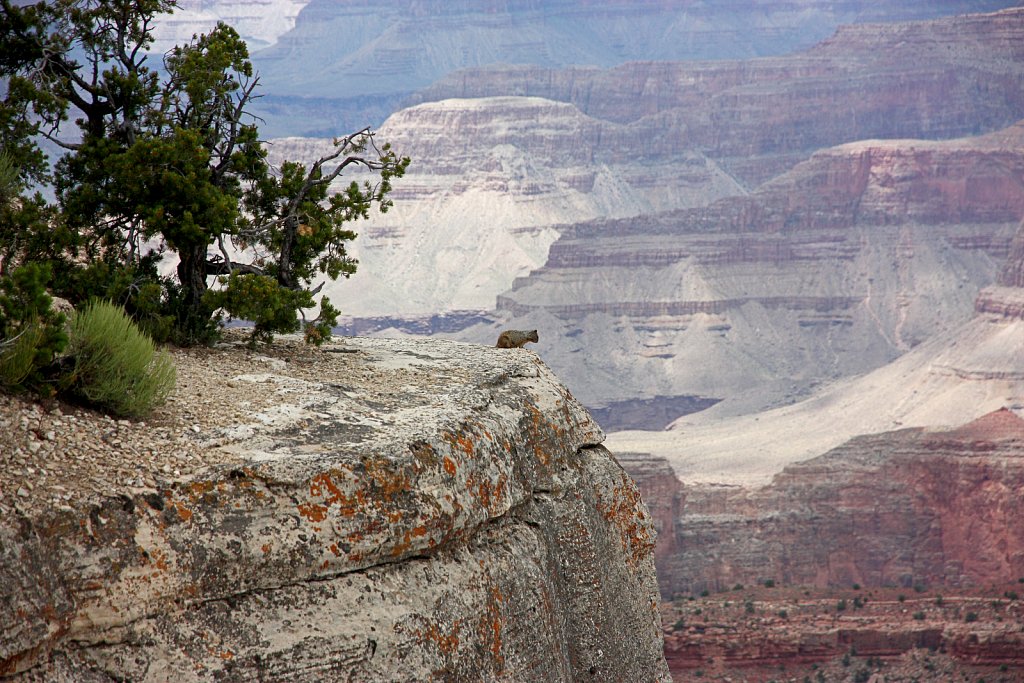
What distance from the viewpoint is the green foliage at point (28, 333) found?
30.8 ft

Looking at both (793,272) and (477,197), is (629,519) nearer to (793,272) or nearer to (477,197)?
(793,272)

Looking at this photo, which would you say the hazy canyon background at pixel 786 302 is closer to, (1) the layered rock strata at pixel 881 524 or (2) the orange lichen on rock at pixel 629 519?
(1) the layered rock strata at pixel 881 524

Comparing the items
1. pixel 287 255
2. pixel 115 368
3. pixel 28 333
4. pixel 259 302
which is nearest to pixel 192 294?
pixel 259 302

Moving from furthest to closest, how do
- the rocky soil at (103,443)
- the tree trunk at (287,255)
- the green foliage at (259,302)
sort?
the tree trunk at (287,255), the green foliage at (259,302), the rocky soil at (103,443)

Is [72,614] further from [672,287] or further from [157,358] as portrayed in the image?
[672,287]

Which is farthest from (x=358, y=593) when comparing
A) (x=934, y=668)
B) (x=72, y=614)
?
(x=934, y=668)

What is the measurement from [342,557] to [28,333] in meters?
2.51

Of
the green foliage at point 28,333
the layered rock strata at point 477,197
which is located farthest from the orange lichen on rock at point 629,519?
the layered rock strata at point 477,197

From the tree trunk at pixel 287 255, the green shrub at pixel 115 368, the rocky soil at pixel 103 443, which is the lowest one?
the rocky soil at pixel 103 443

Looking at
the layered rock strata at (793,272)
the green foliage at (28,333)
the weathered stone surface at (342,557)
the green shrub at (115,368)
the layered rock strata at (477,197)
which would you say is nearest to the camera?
the weathered stone surface at (342,557)

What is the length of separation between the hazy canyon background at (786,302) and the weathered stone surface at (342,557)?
51644 millimetres

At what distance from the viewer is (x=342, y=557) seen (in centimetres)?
930

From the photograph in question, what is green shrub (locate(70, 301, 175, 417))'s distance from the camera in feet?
32.1

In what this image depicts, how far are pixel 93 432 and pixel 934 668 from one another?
38.2m
